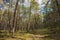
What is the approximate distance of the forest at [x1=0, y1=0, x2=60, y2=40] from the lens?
2020 mm

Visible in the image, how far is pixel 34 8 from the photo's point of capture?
2.16 metres

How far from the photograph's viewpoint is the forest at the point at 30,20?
6.63ft

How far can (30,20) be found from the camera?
2.10 m

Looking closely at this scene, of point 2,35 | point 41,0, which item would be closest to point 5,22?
point 2,35

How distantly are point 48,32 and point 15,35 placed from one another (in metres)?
0.52

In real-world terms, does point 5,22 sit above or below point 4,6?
below

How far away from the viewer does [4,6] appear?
7.16ft

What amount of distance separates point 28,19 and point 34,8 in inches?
8.3

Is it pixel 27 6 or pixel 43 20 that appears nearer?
pixel 43 20

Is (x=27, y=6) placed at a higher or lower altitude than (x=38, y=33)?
higher

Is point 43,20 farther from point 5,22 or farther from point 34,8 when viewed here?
point 5,22

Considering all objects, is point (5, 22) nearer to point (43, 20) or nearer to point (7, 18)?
point (7, 18)

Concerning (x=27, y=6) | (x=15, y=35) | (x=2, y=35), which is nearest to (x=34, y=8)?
(x=27, y=6)

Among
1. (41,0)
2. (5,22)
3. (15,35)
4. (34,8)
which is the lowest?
(15,35)
